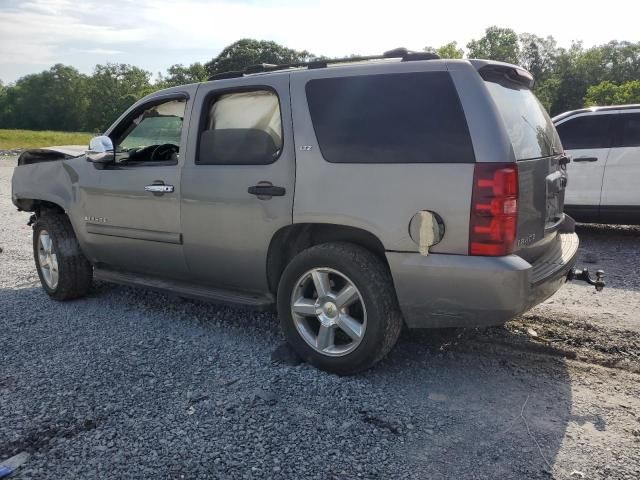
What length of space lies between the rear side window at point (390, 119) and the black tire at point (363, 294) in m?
0.58

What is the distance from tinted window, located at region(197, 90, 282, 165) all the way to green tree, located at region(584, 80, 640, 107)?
37.2 meters

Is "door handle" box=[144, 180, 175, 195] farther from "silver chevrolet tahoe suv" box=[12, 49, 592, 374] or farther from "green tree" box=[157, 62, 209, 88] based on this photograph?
"green tree" box=[157, 62, 209, 88]

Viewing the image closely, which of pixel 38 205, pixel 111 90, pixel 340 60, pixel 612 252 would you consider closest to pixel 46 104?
pixel 111 90

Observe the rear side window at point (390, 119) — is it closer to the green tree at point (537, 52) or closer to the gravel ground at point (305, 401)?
the gravel ground at point (305, 401)

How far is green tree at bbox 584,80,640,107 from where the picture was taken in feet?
122

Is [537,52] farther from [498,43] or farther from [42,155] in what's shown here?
[42,155]

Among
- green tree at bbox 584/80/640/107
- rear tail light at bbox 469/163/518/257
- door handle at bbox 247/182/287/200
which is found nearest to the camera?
rear tail light at bbox 469/163/518/257

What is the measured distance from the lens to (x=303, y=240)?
3.87 meters

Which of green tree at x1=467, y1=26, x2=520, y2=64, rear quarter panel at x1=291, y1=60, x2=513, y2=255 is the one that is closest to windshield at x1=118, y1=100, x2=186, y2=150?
rear quarter panel at x1=291, y1=60, x2=513, y2=255

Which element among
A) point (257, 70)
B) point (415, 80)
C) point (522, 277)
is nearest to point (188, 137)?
point (257, 70)

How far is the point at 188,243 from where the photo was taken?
4.28 m

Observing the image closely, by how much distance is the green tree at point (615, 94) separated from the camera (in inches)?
1459

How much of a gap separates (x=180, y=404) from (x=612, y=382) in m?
2.64

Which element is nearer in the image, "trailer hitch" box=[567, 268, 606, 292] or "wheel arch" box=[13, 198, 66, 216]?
"trailer hitch" box=[567, 268, 606, 292]
